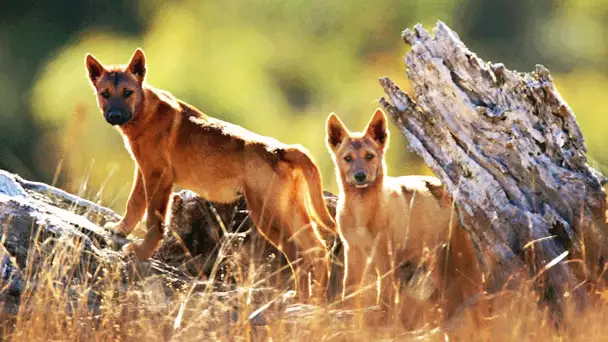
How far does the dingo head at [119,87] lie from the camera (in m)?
7.09

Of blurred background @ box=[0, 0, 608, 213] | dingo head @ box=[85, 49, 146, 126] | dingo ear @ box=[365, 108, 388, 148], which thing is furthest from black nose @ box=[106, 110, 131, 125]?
blurred background @ box=[0, 0, 608, 213]

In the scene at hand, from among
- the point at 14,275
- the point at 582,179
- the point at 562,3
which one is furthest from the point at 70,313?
the point at 562,3

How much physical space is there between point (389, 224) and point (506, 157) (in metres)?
1.01

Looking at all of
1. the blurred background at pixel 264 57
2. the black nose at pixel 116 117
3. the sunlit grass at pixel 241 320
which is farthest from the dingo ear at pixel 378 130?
the blurred background at pixel 264 57

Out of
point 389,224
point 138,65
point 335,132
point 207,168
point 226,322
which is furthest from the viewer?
point 138,65

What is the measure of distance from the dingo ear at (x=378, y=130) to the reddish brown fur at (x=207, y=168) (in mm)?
420

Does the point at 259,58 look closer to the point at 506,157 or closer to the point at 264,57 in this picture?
the point at 264,57

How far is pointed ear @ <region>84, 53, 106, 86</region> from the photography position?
23.9ft

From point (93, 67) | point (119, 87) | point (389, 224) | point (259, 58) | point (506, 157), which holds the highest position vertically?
point (259, 58)

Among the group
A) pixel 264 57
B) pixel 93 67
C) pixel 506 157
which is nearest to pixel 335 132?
pixel 506 157

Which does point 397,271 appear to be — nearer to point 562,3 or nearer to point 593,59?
point 593,59

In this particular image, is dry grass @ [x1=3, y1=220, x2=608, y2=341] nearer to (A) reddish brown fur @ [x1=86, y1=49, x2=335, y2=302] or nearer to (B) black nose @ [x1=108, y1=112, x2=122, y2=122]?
(A) reddish brown fur @ [x1=86, y1=49, x2=335, y2=302]

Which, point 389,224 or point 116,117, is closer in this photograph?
point 389,224

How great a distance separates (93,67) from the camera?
7312 millimetres
